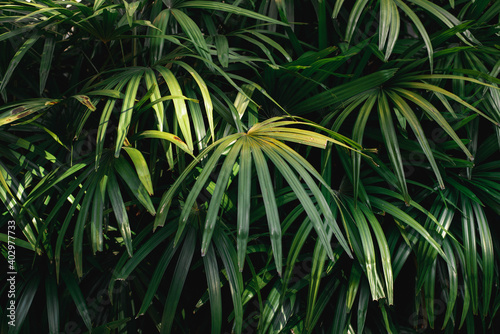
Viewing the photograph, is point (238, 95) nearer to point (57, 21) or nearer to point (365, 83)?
point (365, 83)

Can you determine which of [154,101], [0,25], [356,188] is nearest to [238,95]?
[154,101]

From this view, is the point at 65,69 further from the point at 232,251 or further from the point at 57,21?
the point at 232,251

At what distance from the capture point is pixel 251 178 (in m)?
1.03

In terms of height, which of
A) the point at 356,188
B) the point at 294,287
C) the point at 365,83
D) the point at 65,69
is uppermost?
the point at 65,69

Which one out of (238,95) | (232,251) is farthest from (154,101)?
(232,251)

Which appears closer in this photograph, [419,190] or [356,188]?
[356,188]

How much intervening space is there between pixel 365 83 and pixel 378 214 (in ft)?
1.10

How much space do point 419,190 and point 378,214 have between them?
0.15 metres

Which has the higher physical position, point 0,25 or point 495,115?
point 0,25

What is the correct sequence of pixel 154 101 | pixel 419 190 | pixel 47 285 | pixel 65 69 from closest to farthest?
pixel 154 101, pixel 47 285, pixel 419 190, pixel 65 69

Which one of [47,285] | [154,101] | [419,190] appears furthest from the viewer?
[419,190]

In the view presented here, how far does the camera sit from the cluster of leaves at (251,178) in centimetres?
87

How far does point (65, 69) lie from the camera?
1.29 metres

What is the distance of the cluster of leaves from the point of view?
87cm
